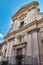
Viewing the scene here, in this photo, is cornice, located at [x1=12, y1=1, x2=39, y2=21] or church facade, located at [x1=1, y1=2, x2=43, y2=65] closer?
church facade, located at [x1=1, y1=2, x2=43, y2=65]

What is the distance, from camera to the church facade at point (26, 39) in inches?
477

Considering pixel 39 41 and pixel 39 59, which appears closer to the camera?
pixel 39 59

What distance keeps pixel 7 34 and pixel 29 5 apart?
17.4ft

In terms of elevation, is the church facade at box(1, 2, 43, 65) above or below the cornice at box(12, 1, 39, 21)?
below

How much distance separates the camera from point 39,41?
40.8 ft

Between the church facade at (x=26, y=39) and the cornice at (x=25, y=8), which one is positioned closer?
the church facade at (x=26, y=39)

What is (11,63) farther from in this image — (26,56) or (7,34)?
(7,34)

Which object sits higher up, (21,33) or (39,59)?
(21,33)

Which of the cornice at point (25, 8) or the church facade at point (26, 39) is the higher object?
the cornice at point (25, 8)

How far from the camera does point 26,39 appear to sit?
13836mm

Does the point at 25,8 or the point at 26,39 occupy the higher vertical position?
the point at 25,8

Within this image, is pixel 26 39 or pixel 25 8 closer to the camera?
pixel 26 39

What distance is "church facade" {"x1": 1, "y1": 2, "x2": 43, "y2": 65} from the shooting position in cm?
1211

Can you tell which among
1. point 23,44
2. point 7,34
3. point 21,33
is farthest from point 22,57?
point 7,34
